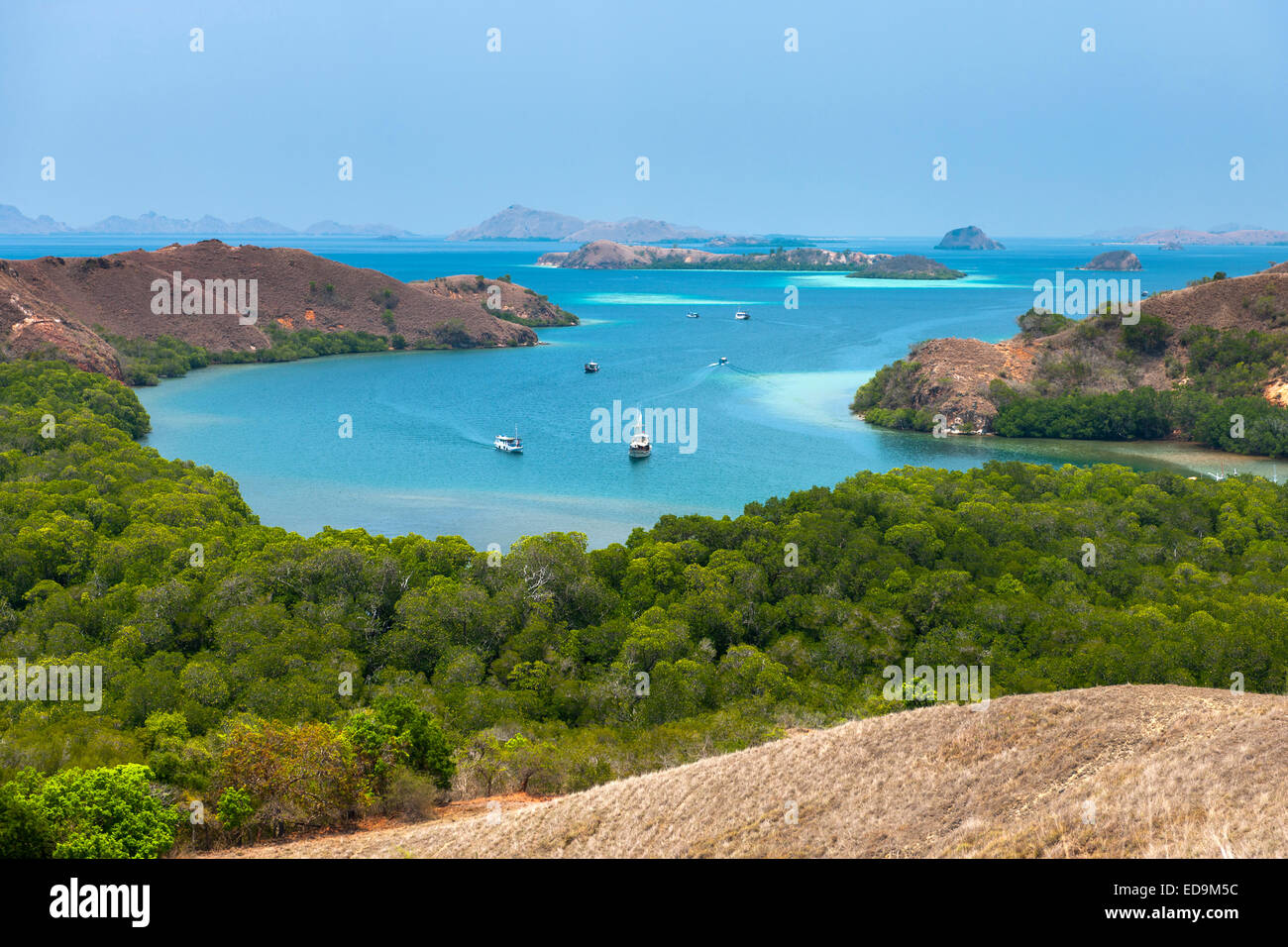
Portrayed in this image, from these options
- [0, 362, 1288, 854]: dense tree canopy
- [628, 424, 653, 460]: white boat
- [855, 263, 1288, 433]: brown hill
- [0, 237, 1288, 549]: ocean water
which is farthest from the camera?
[855, 263, 1288, 433]: brown hill

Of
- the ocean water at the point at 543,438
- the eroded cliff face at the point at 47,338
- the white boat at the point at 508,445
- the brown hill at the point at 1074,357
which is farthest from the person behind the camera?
the eroded cliff face at the point at 47,338

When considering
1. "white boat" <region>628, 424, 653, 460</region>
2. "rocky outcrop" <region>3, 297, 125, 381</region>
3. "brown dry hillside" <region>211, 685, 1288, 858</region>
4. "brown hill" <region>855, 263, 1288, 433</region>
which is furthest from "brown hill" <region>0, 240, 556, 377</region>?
"brown dry hillside" <region>211, 685, 1288, 858</region>

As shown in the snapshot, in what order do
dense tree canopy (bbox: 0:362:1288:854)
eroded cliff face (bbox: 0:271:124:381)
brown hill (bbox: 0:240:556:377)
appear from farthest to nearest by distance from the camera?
brown hill (bbox: 0:240:556:377)
eroded cliff face (bbox: 0:271:124:381)
dense tree canopy (bbox: 0:362:1288:854)

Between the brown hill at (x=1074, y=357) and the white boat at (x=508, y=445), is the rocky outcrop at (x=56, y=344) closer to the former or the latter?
the white boat at (x=508, y=445)

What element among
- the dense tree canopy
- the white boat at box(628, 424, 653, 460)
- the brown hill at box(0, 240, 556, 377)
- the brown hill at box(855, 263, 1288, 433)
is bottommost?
the dense tree canopy

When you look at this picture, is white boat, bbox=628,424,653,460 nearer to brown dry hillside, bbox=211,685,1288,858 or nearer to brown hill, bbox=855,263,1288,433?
brown hill, bbox=855,263,1288,433

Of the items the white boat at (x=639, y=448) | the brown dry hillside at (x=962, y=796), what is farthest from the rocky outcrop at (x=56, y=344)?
the brown dry hillside at (x=962, y=796)

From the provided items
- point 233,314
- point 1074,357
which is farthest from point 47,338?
point 1074,357

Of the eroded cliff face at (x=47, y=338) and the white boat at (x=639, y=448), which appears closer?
the white boat at (x=639, y=448)
